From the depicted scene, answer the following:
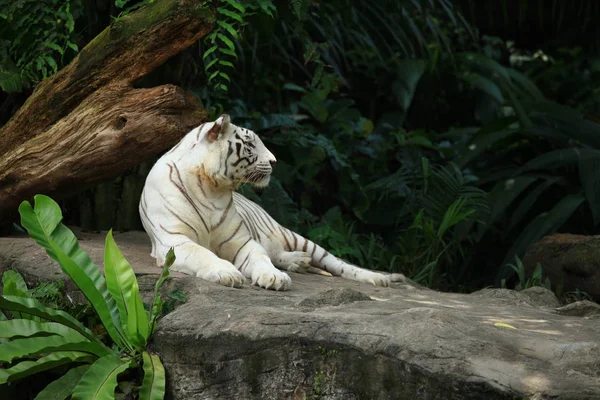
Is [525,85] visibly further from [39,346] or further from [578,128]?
[39,346]

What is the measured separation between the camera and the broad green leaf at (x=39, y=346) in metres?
3.42

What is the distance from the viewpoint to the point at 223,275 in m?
4.19

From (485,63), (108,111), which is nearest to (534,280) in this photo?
(108,111)

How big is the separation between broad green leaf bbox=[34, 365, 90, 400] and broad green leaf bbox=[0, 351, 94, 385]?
6 centimetres

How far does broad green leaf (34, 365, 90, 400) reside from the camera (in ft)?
11.3

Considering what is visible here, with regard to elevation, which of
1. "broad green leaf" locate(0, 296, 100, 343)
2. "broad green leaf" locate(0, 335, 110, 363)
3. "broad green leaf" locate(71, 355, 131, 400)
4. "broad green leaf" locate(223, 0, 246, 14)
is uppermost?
"broad green leaf" locate(223, 0, 246, 14)

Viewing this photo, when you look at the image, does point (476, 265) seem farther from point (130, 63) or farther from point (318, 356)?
point (318, 356)

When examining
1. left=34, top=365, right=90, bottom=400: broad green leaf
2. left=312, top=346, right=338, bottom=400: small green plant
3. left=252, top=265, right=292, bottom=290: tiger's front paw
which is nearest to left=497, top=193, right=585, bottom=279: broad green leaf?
left=252, top=265, right=292, bottom=290: tiger's front paw

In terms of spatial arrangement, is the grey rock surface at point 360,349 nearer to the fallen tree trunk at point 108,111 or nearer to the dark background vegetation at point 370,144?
the fallen tree trunk at point 108,111

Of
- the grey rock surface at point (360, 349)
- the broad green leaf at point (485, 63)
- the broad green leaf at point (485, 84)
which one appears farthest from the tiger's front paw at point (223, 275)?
the broad green leaf at point (485, 84)

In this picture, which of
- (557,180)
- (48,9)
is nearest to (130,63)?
(48,9)

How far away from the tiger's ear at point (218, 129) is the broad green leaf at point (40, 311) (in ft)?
4.75

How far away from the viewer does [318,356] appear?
310 cm

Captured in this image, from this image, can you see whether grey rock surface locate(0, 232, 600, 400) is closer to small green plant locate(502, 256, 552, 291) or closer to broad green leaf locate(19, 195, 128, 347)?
broad green leaf locate(19, 195, 128, 347)
